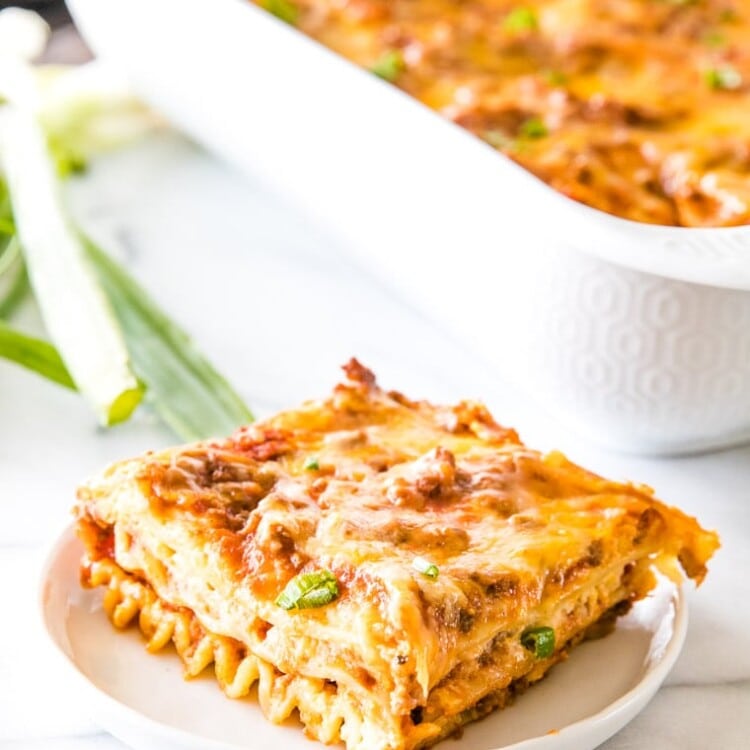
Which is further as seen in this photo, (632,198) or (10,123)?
(10,123)

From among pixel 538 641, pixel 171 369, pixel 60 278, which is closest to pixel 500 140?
pixel 171 369

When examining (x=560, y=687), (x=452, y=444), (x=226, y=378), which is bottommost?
(x=226, y=378)

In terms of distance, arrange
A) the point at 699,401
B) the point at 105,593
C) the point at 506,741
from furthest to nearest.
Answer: the point at 699,401 < the point at 105,593 < the point at 506,741

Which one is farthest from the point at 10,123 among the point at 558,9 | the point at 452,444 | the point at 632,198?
the point at 452,444

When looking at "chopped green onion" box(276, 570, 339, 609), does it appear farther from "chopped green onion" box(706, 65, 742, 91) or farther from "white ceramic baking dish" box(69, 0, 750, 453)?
"chopped green onion" box(706, 65, 742, 91)

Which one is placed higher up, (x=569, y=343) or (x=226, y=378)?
(x=569, y=343)

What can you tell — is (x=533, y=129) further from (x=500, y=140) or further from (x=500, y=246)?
(x=500, y=246)

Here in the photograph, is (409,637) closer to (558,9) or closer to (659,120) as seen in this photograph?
(659,120)
